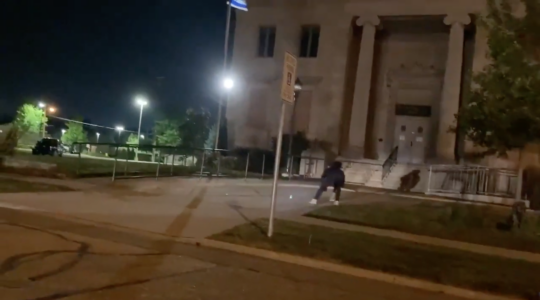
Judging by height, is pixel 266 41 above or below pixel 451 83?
above

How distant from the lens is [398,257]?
35.5 feet

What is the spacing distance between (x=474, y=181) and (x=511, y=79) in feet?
38.9

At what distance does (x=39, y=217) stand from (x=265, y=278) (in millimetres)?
5755

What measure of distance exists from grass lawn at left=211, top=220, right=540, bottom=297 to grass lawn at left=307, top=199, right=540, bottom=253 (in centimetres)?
184

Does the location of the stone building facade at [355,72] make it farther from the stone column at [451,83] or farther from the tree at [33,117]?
the tree at [33,117]

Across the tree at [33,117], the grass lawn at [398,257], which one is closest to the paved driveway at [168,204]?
the grass lawn at [398,257]

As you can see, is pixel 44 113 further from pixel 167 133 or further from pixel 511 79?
pixel 511 79

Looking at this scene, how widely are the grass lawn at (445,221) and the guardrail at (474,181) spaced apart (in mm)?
7609

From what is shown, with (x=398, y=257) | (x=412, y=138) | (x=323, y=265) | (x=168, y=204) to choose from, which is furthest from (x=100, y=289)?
(x=412, y=138)

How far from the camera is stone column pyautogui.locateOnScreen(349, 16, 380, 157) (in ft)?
109

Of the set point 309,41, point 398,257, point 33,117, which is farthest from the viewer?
point 33,117

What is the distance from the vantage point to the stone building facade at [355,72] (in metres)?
33.2

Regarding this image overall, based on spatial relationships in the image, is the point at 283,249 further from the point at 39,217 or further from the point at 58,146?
the point at 58,146

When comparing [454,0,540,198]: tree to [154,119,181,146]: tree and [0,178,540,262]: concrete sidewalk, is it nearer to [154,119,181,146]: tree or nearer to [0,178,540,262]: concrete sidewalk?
[0,178,540,262]: concrete sidewalk
